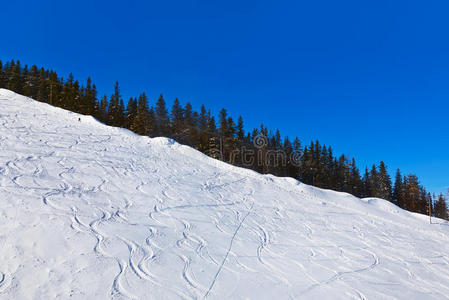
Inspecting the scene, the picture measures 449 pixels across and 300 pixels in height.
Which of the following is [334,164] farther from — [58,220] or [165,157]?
[58,220]

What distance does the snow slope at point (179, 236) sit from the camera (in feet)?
12.4

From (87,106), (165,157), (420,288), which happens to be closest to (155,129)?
(87,106)

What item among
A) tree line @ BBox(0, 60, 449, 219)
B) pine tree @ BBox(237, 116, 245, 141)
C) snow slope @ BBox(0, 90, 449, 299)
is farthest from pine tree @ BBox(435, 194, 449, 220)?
snow slope @ BBox(0, 90, 449, 299)

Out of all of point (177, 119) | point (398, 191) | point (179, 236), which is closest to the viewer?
point (179, 236)

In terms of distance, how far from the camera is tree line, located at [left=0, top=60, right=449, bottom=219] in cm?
3769

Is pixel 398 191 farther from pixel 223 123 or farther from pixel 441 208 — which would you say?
pixel 223 123

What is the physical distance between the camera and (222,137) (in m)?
38.1

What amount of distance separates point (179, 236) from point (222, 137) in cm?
3282

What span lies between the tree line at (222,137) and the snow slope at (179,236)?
87.5ft

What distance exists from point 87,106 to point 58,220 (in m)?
38.1

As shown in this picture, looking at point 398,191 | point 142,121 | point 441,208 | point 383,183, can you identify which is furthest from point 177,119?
point 441,208

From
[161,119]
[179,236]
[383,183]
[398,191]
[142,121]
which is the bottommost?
[179,236]

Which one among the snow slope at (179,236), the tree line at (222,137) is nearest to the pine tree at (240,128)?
the tree line at (222,137)

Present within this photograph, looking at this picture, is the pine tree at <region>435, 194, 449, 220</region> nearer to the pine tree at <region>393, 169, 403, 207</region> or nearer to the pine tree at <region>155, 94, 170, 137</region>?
the pine tree at <region>393, 169, 403, 207</region>
